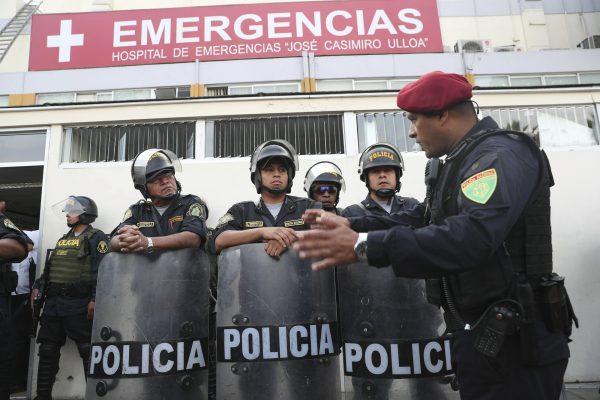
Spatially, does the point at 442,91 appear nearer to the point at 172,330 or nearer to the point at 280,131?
the point at 172,330

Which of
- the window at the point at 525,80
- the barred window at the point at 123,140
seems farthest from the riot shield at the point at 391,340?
the window at the point at 525,80

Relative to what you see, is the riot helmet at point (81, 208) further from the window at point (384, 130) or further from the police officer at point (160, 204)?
the window at point (384, 130)

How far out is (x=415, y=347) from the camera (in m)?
2.20

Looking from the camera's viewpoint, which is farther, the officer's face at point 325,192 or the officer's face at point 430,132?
the officer's face at point 325,192

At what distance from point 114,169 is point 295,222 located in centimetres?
306

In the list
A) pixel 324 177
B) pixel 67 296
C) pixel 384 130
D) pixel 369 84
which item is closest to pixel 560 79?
pixel 369 84

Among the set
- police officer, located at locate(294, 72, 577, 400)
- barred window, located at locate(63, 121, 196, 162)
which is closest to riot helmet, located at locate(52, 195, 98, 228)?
barred window, located at locate(63, 121, 196, 162)

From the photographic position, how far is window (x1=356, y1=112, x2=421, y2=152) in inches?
193

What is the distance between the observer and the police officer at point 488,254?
4.09 ft

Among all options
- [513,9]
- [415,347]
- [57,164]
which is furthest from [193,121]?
[513,9]

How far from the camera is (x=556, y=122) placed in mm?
4926

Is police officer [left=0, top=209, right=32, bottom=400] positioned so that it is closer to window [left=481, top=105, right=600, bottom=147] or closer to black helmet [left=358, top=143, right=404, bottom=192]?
black helmet [left=358, top=143, right=404, bottom=192]

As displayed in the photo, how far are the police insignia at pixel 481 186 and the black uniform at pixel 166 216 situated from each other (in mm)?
1765

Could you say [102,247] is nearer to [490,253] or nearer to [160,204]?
[160,204]
